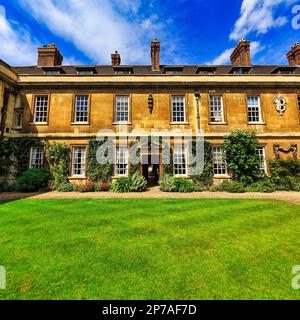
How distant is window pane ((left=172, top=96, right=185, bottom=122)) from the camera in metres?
15.7

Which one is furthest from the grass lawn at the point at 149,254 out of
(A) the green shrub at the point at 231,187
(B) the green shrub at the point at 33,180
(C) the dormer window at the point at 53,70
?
(C) the dormer window at the point at 53,70

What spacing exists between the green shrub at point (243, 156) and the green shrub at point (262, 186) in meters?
0.49

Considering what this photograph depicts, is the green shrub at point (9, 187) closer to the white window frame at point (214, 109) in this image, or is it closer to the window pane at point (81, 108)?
the window pane at point (81, 108)

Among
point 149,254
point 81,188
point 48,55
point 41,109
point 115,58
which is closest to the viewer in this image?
point 149,254

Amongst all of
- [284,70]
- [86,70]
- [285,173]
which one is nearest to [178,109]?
[285,173]

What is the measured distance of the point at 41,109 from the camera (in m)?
15.6

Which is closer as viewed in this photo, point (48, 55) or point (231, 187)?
point (231, 187)

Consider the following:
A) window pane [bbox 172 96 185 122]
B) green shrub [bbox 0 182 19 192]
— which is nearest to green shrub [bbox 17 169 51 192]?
green shrub [bbox 0 182 19 192]

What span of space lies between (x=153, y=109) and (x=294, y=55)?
1834cm

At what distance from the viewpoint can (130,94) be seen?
15.7 metres

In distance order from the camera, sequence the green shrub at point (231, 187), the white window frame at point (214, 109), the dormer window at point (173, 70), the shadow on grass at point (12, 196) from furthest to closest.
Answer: the dormer window at point (173, 70)
the white window frame at point (214, 109)
the green shrub at point (231, 187)
the shadow on grass at point (12, 196)

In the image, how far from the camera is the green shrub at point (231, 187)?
43.0ft

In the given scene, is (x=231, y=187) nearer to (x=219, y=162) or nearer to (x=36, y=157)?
(x=219, y=162)

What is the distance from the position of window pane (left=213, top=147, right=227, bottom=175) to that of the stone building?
0.08 m
